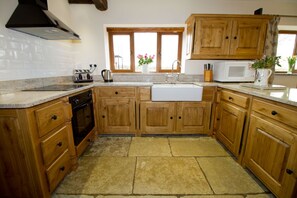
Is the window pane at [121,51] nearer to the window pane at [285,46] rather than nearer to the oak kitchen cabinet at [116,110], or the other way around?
the oak kitchen cabinet at [116,110]

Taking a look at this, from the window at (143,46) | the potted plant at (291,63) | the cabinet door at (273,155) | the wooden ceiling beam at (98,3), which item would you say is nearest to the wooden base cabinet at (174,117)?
the cabinet door at (273,155)

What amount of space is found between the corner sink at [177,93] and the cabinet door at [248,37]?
86 centimetres

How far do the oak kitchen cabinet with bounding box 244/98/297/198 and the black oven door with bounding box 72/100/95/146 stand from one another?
1.84 m

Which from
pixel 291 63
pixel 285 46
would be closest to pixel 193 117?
pixel 291 63

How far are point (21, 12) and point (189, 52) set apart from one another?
2101 mm

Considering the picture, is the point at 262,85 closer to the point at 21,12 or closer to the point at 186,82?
the point at 186,82

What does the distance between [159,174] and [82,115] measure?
1.13m

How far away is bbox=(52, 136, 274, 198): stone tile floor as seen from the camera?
1.29 metres

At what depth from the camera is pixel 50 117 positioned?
1.17m

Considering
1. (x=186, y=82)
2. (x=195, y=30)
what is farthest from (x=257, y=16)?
(x=186, y=82)

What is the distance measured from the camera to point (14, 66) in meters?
1.47

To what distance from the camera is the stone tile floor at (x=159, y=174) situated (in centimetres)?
129

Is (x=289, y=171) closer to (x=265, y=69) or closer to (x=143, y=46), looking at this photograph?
(x=265, y=69)

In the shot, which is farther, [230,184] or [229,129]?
[229,129]
